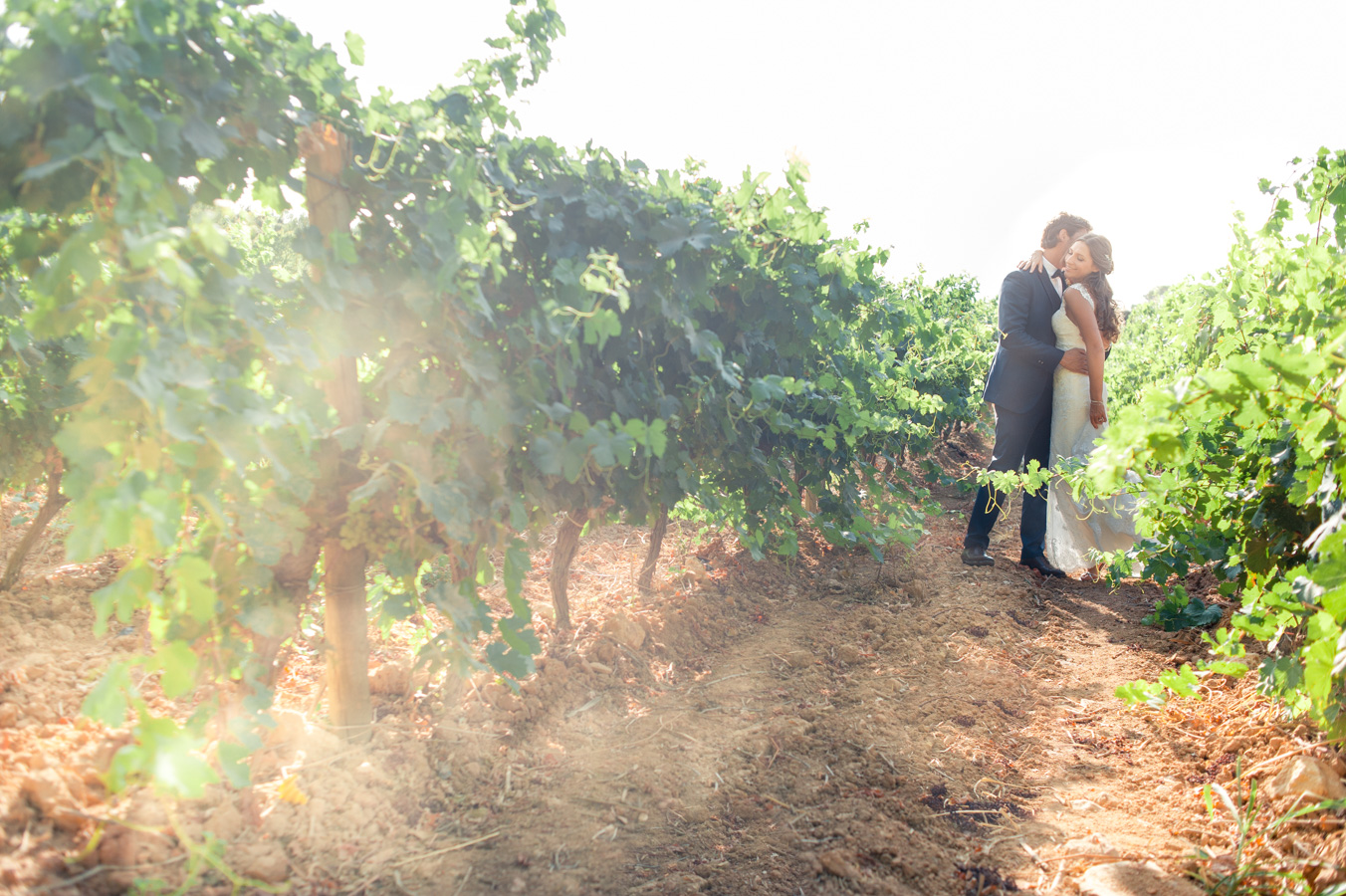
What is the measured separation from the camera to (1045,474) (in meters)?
3.29

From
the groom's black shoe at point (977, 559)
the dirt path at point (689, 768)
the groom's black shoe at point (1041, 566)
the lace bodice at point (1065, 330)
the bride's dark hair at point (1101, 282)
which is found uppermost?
the bride's dark hair at point (1101, 282)

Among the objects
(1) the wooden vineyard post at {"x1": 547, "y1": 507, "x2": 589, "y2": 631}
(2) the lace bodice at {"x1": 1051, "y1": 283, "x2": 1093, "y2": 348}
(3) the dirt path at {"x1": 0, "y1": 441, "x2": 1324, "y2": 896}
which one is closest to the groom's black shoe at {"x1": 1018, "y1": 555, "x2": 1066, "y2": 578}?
(3) the dirt path at {"x1": 0, "y1": 441, "x2": 1324, "y2": 896}

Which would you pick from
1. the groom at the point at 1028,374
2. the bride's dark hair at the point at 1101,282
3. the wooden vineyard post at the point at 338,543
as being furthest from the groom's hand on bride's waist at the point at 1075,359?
the wooden vineyard post at the point at 338,543

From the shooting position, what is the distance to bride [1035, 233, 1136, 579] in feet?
13.8

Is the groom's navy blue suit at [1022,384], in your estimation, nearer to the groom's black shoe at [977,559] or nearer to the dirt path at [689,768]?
the groom's black shoe at [977,559]

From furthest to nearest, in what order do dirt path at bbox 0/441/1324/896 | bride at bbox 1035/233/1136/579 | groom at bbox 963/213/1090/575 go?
groom at bbox 963/213/1090/575 → bride at bbox 1035/233/1136/579 → dirt path at bbox 0/441/1324/896

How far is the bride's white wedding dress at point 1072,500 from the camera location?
429 cm

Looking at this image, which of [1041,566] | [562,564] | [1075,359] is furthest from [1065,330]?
[562,564]

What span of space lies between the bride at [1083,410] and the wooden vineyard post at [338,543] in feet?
12.3

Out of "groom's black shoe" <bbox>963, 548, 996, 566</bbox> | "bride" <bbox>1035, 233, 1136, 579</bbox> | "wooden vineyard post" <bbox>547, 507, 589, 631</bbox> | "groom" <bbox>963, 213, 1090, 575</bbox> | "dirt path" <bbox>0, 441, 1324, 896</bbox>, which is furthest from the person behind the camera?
"groom's black shoe" <bbox>963, 548, 996, 566</bbox>

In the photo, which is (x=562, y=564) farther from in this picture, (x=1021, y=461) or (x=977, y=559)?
(x=1021, y=461)

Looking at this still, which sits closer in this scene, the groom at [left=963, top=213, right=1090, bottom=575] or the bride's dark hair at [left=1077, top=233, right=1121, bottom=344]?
the bride's dark hair at [left=1077, top=233, right=1121, bottom=344]

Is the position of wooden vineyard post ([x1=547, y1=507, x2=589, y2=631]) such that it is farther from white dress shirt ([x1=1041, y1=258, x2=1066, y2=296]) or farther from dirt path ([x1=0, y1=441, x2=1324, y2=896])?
white dress shirt ([x1=1041, y1=258, x2=1066, y2=296])

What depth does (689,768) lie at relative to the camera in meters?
2.33
